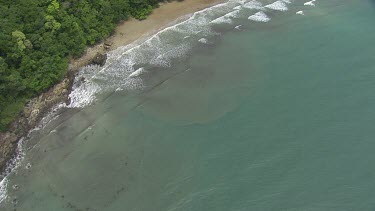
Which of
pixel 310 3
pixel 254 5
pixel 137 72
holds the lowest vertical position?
pixel 137 72

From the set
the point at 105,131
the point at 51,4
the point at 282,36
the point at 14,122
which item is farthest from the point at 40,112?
the point at 282,36

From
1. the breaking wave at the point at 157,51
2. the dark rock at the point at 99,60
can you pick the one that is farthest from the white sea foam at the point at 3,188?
the dark rock at the point at 99,60

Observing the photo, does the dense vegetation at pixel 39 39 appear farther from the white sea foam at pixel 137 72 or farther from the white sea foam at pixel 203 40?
the white sea foam at pixel 203 40

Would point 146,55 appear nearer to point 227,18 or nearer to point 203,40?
point 203,40

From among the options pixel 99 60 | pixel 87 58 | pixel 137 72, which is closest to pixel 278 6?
pixel 137 72

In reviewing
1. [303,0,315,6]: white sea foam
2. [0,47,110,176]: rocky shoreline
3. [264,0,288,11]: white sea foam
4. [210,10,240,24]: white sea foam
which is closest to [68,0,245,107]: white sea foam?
[210,10,240,24]: white sea foam

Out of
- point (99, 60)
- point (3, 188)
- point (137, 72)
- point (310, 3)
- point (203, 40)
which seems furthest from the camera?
point (310, 3)
